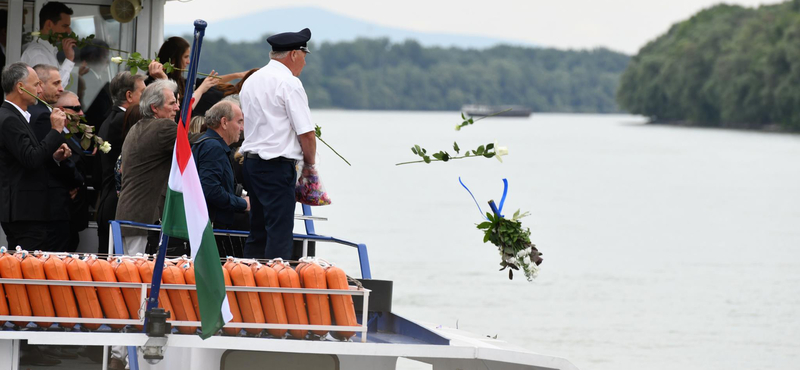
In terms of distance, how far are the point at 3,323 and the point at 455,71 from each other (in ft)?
556

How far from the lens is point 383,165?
70188mm

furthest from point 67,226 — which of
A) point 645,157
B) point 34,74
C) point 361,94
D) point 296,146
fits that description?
point 361,94

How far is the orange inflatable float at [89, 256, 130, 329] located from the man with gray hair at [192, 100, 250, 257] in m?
1.90

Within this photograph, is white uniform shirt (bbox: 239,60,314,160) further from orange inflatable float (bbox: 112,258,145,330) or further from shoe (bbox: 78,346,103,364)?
shoe (bbox: 78,346,103,364)

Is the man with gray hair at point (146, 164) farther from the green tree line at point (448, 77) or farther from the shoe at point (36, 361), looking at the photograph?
the green tree line at point (448, 77)

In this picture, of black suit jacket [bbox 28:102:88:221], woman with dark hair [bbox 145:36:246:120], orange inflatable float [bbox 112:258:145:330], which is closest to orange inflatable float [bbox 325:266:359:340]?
orange inflatable float [bbox 112:258:145:330]

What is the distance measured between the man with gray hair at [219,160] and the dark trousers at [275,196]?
450 mm

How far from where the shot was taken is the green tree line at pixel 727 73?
108062 mm

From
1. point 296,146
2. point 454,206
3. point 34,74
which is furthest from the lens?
point 454,206

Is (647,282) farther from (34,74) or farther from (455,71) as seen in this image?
(455,71)

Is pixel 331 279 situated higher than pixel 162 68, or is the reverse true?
pixel 162 68

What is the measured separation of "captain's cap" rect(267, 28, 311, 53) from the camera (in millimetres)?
6230

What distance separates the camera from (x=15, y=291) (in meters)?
4.55

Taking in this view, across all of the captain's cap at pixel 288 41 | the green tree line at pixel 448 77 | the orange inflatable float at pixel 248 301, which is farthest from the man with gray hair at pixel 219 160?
the green tree line at pixel 448 77
